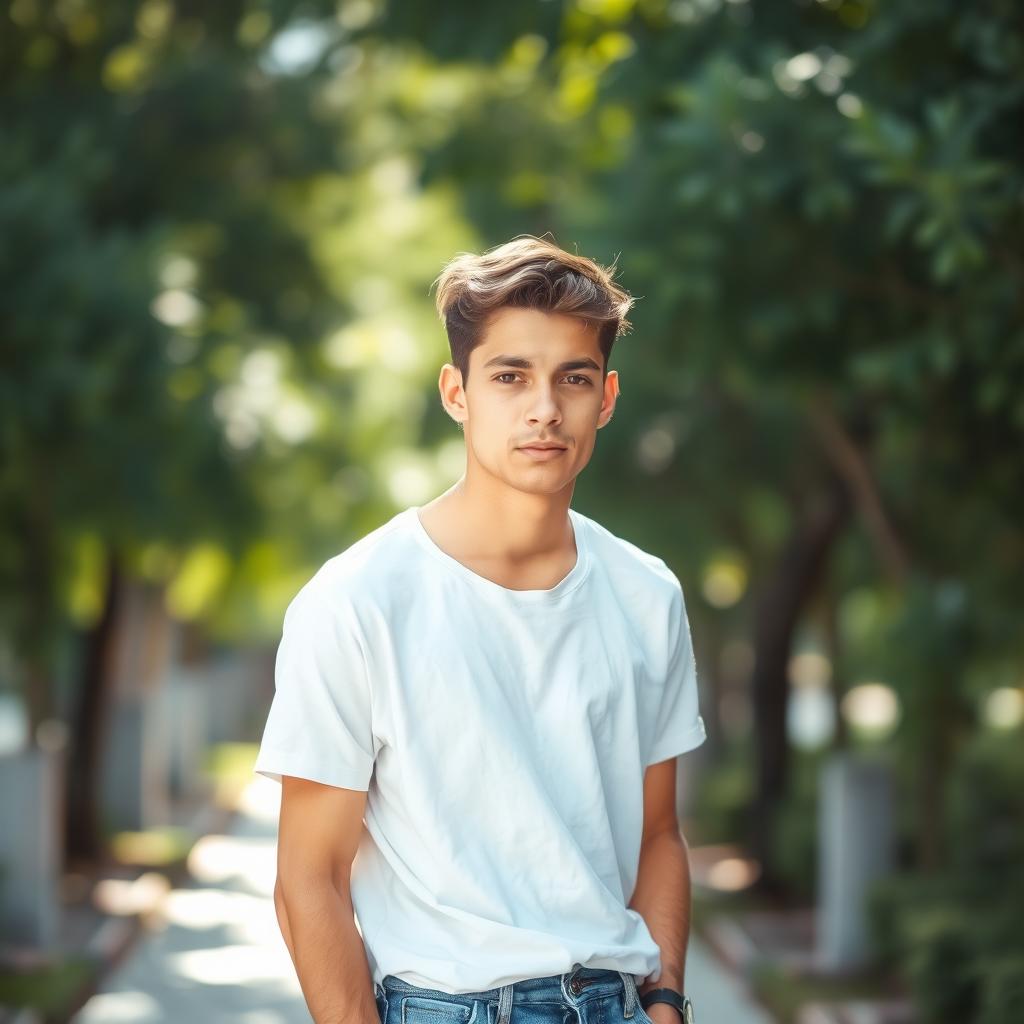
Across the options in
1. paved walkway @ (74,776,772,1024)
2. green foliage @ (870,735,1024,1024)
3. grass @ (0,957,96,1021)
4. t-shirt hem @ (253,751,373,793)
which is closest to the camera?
t-shirt hem @ (253,751,373,793)

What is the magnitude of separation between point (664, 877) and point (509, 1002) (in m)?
0.51

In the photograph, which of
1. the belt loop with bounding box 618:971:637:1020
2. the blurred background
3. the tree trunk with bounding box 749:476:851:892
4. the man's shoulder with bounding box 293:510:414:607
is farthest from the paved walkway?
the man's shoulder with bounding box 293:510:414:607

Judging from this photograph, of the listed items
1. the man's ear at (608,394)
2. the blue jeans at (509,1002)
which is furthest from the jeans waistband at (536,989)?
the man's ear at (608,394)

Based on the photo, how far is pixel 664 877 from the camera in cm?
300

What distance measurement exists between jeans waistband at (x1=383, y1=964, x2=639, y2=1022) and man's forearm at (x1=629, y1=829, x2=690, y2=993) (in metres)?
0.22

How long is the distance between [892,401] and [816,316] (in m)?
0.94

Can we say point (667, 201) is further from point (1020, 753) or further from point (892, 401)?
point (1020, 753)

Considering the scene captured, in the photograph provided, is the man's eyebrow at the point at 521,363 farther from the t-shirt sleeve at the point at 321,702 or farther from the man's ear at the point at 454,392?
the t-shirt sleeve at the point at 321,702

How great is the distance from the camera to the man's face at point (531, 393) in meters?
2.73

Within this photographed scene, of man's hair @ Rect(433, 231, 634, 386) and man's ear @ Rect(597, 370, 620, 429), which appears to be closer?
man's hair @ Rect(433, 231, 634, 386)

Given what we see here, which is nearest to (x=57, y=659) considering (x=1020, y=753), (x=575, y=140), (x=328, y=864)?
(x=575, y=140)

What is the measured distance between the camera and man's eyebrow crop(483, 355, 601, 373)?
8.98ft

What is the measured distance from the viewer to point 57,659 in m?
13.3

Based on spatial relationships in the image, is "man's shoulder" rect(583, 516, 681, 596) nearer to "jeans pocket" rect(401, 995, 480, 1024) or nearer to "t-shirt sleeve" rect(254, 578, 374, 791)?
"t-shirt sleeve" rect(254, 578, 374, 791)
